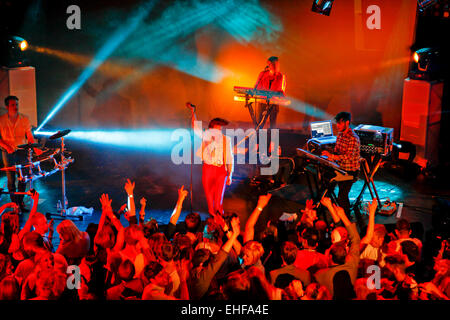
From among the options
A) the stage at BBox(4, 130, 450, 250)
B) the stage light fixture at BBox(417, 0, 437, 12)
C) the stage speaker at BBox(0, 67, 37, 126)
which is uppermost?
the stage light fixture at BBox(417, 0, 437, 12)

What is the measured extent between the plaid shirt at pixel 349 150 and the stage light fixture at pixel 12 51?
21.8ft

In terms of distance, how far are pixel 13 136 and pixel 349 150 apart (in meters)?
4.95

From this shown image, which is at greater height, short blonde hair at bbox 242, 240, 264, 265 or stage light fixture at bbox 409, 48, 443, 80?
stage light fixture at bbox 409, 48, 443, 80

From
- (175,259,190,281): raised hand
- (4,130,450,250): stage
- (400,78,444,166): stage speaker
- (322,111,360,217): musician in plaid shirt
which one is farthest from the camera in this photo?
(400,78,444,166): stage speaker

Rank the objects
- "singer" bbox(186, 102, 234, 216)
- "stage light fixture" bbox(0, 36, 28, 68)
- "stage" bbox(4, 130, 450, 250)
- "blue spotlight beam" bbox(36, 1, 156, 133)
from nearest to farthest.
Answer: "singer" bbox(186, 102, 234, 216), "stage" bbox(4, 130, 450, 250), "stage light fixture" bbox(0, 36, 28, 68), "blue spotlight beam" bbox(36, 1, 156, 133)

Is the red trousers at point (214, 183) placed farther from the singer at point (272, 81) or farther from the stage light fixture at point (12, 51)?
the stage light fixture at point (12, 51)

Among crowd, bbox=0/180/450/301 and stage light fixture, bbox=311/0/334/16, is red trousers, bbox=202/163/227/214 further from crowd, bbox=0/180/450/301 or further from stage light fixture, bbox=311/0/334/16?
stage light fixture, bbox=311/0/334/16

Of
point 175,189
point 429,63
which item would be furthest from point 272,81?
point 429,63

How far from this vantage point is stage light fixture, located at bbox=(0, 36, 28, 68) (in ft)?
28.5

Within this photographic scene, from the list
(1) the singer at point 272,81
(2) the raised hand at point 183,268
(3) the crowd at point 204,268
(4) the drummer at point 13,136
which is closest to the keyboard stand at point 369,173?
(1) the singer at point 272,81

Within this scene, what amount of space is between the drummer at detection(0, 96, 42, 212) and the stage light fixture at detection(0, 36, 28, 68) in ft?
8.76

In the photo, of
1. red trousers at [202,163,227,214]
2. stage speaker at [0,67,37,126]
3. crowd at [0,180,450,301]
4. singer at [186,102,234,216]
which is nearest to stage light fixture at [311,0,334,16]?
singer at [186,102,234,216]

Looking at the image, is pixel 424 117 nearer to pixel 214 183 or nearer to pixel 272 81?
pixel 272 81
